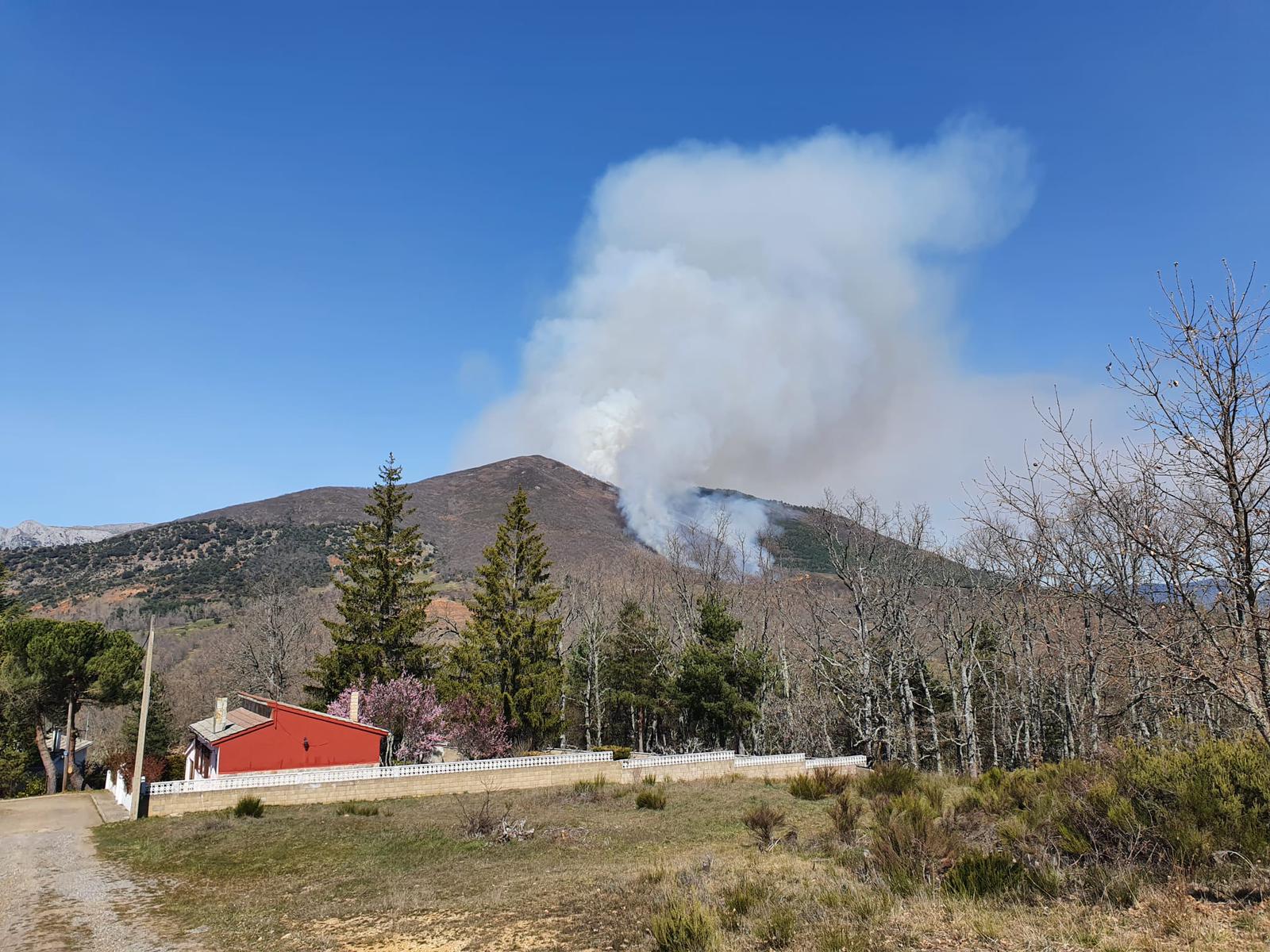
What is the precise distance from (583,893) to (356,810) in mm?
12941

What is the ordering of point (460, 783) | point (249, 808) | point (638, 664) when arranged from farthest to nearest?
point (638, 664) → point (460, 783) → point (249, 808)

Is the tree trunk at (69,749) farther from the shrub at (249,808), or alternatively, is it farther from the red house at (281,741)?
the shrub at (249,808)

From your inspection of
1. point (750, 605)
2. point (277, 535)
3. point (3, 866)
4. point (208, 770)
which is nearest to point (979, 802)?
point (3, 866)

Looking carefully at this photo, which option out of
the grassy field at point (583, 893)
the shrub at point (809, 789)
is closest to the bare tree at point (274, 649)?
the grassy field at point (583, 893)

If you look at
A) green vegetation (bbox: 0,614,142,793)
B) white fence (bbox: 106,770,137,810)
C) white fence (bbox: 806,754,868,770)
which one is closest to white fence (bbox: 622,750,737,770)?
white fence (bbox: 806,754,868,770)

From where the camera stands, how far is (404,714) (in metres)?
34.2

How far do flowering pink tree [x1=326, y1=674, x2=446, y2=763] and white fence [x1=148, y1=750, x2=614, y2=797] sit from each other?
345 inches

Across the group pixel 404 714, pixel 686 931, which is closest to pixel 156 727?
pixel 404 714

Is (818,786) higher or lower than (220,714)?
lower

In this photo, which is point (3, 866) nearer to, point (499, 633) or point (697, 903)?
point (697, 903)

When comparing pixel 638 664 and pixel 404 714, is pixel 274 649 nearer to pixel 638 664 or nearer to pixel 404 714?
pixel 404 714

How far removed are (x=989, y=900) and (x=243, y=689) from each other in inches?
2442

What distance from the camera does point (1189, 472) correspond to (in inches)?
267

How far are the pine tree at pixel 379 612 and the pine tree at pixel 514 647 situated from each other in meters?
3.52
